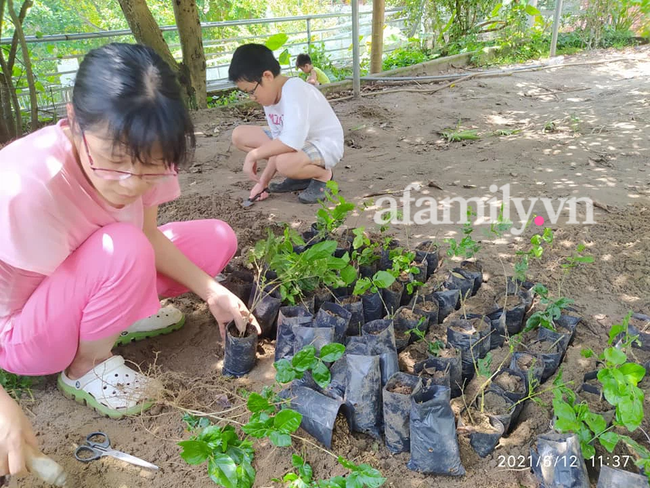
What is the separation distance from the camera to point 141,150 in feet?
4.14

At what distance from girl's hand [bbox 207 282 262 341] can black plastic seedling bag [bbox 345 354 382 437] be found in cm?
46

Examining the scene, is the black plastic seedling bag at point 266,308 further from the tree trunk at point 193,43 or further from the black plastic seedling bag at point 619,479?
the tree trunk at point 193,43

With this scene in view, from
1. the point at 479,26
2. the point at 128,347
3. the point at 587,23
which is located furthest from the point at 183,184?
the point at 587,23

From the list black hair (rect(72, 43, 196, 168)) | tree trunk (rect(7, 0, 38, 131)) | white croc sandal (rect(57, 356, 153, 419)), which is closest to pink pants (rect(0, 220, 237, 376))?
white croc sandal (rect(57, 356, 153, 419))

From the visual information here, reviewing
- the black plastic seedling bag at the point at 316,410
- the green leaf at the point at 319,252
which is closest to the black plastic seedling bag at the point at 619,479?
the black plastic seedling bag at the point at 316,410

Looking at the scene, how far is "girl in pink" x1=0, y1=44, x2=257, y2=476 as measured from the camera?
4.09 ft

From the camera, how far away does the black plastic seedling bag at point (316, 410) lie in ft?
5.28

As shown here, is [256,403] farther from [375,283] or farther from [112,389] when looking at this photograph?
[375,283]

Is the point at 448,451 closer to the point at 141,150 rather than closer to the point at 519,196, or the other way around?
the point at 141,150

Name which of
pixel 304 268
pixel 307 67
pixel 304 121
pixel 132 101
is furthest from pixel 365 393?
pixel 307 67

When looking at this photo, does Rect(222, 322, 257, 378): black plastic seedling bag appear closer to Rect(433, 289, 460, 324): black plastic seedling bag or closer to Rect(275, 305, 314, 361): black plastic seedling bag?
Rect(275, 305, 314, 361): black plastic seedling bag

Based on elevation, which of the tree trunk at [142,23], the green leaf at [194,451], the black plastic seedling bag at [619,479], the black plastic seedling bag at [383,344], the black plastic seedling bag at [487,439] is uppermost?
the tree trunk at [142,23]

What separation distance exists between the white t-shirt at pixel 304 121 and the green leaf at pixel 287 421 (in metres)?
2.43

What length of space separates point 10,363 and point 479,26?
10.7 meters
